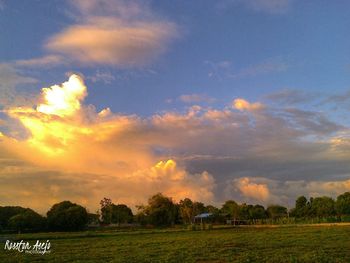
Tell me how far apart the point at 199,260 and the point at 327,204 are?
10562 centimetres

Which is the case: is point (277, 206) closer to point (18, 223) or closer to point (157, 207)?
point (157, 207)

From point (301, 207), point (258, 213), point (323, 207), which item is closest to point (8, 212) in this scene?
point (258, 213)

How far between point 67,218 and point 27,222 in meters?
8.43

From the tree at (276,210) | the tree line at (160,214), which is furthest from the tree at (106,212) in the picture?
the tree at (276,210)

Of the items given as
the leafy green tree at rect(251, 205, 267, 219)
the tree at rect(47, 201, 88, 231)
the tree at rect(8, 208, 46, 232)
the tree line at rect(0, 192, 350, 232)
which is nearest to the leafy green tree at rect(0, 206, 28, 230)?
the tree line at rect(0, 192, 350, 232)

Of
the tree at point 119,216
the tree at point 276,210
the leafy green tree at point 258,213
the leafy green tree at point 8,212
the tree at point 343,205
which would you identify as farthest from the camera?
the tree at point 276,210

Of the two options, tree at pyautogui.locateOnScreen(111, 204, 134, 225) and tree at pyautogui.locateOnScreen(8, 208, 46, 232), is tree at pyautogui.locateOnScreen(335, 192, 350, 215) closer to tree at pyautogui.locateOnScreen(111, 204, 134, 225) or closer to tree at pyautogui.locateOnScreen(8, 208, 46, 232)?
tree at pyautogui.locateOnScreen(111, 204, 134, 225)

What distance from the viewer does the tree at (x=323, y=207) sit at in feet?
396

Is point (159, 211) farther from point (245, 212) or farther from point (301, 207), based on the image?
point (301, 207)

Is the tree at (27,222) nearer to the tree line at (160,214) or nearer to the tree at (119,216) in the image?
the tree line at (160,214)

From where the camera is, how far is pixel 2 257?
3081 cm

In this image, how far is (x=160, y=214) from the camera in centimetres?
10831

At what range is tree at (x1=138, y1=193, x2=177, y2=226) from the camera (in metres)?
108

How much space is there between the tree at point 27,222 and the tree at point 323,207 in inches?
3073
